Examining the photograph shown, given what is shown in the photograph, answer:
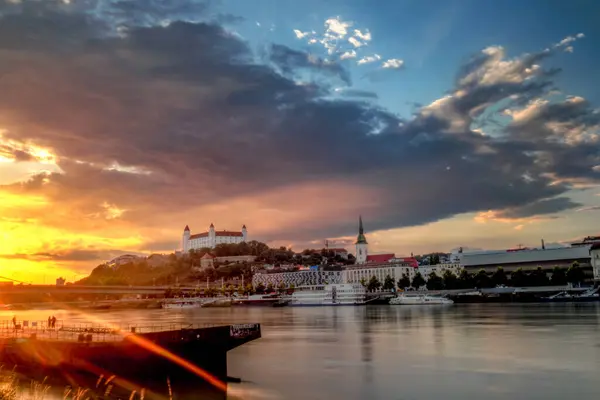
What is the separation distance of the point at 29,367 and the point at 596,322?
6787 cm

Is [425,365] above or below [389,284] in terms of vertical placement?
below

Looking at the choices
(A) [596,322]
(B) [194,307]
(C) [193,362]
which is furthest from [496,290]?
(C) [193,362]

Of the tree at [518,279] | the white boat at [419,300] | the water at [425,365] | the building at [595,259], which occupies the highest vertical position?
the building at [595,259]

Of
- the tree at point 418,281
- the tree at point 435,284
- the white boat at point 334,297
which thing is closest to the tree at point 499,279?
the tree at point 435,284

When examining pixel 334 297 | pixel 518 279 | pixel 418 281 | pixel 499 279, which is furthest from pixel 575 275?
pixel 334 297

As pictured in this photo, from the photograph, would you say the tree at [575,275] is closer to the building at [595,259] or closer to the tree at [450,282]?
the building at [595,259]

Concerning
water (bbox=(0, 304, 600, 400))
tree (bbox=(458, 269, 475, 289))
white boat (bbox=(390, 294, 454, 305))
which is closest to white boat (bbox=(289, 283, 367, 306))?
white boat (bbox=(390, 294, 454, 305))

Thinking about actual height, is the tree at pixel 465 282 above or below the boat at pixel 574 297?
above

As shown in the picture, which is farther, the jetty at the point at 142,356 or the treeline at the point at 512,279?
the treeline at the point at 512,279

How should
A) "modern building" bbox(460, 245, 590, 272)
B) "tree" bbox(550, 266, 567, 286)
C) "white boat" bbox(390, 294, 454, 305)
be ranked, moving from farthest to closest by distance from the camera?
"modern building" bbox(460, 245, 590, 272) < "tree" bbox(550, 266, 567, 286) < "white boat" bbox(390, 294, 454, 305)

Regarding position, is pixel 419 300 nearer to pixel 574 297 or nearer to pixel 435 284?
pixel 435 284

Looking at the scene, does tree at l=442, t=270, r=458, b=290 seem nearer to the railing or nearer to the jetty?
the railing

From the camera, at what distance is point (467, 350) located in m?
46.2

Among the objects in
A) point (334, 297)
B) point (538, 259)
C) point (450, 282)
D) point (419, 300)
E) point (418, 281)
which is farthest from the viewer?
point (418, 281)
